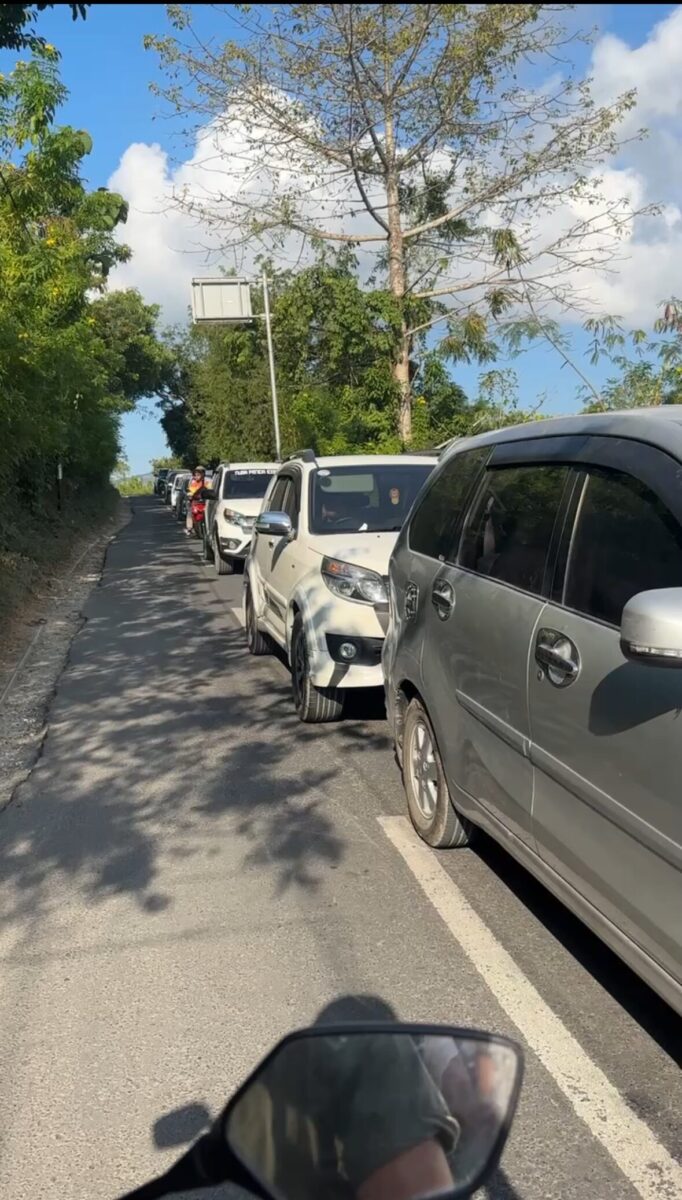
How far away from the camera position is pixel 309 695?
6969 mm

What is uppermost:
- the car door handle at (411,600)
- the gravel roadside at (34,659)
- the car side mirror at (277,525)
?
the car side mirror at (277,525)

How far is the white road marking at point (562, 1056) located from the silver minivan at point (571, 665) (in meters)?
0.40

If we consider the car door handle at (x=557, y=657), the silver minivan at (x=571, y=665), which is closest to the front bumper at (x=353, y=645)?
the silver minivan at (x=571, y=665)

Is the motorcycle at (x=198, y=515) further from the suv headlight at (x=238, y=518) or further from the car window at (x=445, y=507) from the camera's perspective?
the car window at (x=445, y=507)

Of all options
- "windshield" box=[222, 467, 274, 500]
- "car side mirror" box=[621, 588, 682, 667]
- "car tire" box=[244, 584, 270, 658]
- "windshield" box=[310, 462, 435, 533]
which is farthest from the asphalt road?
"windshield" box=[222, 467, 274, 500]

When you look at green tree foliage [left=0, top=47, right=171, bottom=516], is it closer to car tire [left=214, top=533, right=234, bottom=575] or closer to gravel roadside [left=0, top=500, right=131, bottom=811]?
gravel roadside [left=0, top=500, right=131, bottom=811]

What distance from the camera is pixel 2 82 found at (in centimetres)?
1049

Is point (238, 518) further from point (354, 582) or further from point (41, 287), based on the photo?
point (354, 582)

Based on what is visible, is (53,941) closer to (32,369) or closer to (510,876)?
(510,876)

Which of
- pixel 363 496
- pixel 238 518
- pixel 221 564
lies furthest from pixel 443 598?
pixel 221 564

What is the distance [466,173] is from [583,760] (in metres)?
19.6

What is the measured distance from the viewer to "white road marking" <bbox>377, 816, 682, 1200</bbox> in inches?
105

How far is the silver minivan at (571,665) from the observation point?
2.61 m

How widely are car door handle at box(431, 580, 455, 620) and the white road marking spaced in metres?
1.20
